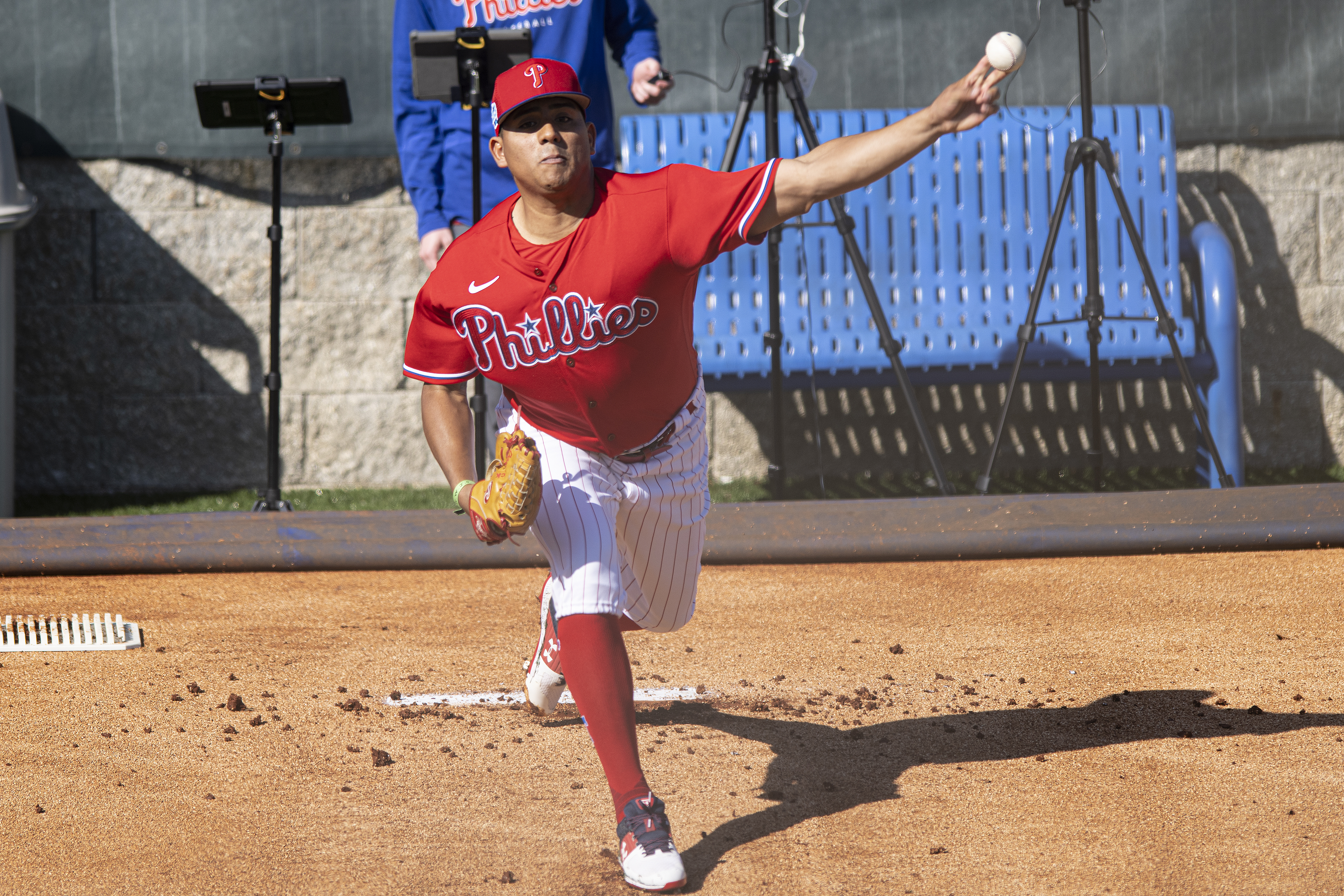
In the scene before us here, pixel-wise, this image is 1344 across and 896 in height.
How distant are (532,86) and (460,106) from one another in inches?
96.2

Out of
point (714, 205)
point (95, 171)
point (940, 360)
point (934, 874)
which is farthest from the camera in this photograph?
point (95, 171)

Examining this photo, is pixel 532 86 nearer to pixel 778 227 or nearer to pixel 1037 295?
pixel 778 227

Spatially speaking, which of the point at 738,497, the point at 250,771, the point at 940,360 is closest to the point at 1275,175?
the point at 940,360

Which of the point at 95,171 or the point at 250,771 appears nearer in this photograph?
the point at 250,771

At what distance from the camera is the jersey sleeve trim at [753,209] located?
98.9 inches

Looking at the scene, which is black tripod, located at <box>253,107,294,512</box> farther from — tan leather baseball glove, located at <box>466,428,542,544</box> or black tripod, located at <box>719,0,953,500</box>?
tan leather baseball glove, located at <box>466,428,542,544</box>

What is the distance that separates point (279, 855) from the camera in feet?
7.79

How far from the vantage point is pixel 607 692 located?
2385 millimetres

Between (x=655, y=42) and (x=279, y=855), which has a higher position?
(x=655, y=42)

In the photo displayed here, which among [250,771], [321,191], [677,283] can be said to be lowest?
[250,771]

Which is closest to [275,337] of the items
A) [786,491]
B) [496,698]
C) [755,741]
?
[496,698]

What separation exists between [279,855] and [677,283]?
1338mm

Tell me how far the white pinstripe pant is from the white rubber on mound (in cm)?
41

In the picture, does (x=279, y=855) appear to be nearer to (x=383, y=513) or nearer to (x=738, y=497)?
(x=383, y=513)
